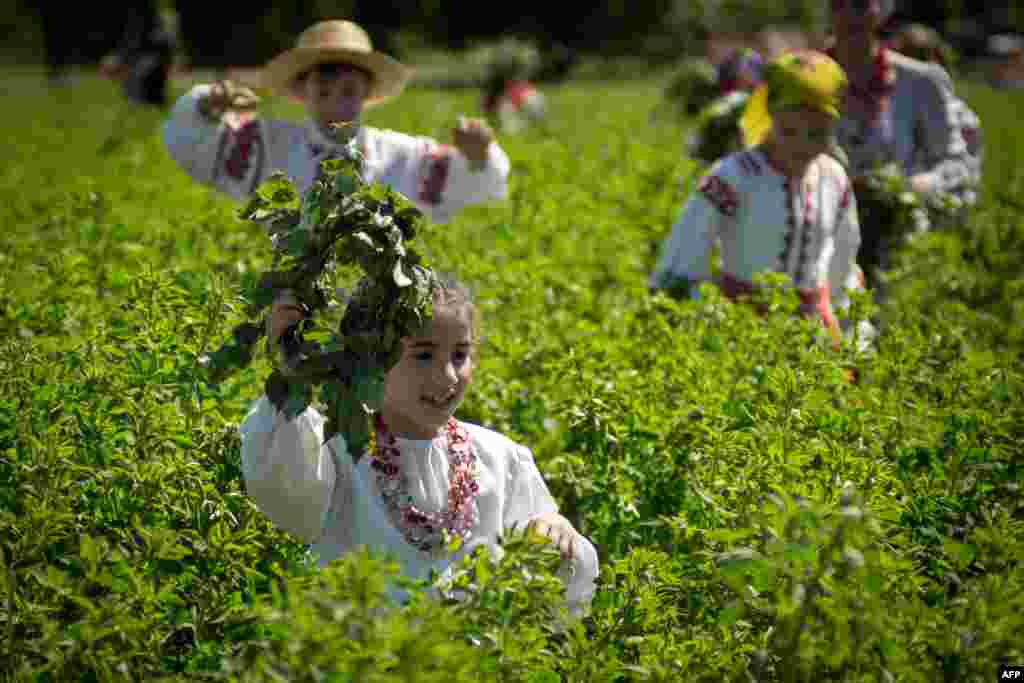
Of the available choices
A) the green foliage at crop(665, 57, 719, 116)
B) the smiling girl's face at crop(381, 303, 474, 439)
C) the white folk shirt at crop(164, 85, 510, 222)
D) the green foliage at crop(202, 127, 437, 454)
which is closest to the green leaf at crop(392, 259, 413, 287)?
the green foliage at crop(202, 127, 437, 454)

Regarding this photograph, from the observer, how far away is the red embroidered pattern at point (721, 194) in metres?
5.74

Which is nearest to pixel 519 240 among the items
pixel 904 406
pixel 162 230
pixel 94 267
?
pixel 162 230

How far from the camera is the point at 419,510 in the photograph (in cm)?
324

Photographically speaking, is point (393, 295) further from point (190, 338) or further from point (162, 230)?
point (162, 230)

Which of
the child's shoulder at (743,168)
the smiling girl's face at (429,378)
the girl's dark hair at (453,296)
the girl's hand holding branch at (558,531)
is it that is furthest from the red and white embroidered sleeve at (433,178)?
the girl's hand holding branch at (558,531)

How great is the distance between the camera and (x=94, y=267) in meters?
5.64

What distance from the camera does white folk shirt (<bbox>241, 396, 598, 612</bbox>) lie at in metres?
2.93

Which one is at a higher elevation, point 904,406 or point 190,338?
point 190,338

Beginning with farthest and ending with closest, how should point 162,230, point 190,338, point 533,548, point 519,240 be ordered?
point 519,240 < point 162,230 < point 190,338 < point 533,548

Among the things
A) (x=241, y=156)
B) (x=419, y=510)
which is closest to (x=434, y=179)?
(x=241, y=156)

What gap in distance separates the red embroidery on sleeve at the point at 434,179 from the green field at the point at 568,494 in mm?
302

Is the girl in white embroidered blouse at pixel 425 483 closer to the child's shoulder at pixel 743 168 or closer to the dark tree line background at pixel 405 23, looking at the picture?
the child's shoulder at pixel 743 168

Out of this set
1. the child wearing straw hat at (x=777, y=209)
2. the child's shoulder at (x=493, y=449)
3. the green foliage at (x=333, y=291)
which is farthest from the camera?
the child wearing straw hat at (x=777, y=209)

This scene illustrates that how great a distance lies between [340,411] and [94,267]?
3209mm
